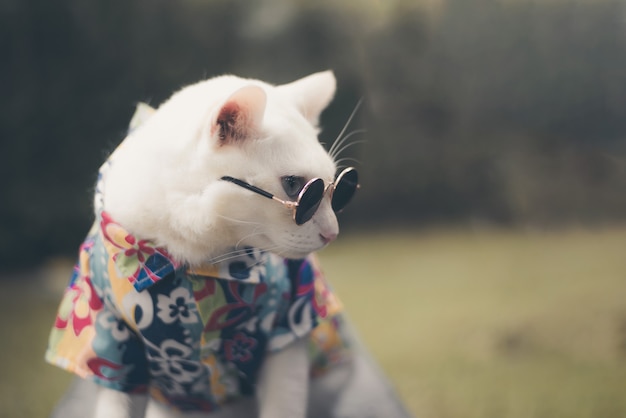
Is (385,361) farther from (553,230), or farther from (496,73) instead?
(496,73)

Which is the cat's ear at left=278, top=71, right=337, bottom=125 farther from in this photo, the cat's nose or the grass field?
the grass field

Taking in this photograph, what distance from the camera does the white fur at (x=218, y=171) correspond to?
58 centimetres

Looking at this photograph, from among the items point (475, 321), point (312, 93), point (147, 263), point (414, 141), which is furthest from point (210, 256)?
point (414, 141)

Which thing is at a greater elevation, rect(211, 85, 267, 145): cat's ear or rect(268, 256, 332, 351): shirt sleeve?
rect(211, 85, 267, 145): cat's ear

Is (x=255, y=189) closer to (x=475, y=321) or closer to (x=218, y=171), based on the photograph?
(x=218, y=171)

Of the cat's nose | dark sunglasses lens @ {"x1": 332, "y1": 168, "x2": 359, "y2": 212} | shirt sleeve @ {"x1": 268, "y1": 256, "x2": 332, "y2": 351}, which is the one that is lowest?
shirt sleeve @ {"x1": 268, "y1": 256, "x2": 332, "y2": 351}

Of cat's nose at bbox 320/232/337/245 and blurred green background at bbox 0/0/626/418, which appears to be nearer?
cat's nose at bbox 320/232/337/245

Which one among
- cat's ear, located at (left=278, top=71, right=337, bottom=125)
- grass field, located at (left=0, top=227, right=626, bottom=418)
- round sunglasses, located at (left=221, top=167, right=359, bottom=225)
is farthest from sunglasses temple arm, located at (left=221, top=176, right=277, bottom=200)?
Answer: grass field, located at (left=0, top=227, right=626, bottom=418)

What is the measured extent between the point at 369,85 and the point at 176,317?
0.82m

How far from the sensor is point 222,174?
586 mm

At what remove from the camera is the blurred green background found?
122 cm

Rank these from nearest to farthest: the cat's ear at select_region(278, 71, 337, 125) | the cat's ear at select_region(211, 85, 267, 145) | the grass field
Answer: the cat's ear at select_region(211, 85, 267, 145) < the cat's ear at select_region(278, 71, 337, 125) < the grass field

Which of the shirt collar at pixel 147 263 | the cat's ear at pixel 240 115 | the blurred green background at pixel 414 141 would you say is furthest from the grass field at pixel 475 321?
the cat's ear at pixel 240 115

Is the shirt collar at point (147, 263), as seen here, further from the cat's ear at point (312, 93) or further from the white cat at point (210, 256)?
the cat's ear at point (312, 93)
